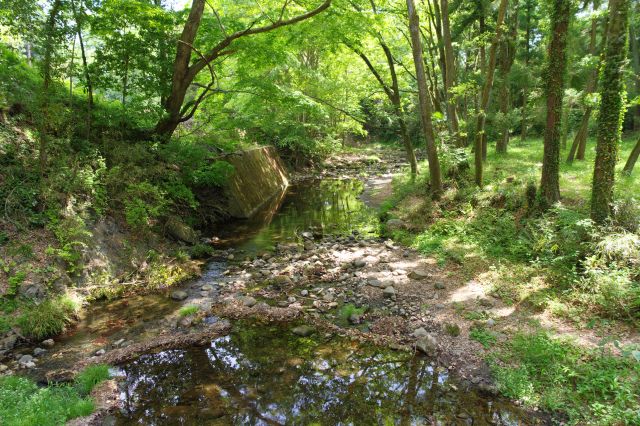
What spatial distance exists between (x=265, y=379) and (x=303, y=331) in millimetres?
1304

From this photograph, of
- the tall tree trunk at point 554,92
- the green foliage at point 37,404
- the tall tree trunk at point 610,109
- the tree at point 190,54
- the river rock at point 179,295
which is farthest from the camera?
the tree at point 190,54

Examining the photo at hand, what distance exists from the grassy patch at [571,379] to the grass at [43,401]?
5.34 metres

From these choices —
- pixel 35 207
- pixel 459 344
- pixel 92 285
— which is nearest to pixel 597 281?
pixel 459 344

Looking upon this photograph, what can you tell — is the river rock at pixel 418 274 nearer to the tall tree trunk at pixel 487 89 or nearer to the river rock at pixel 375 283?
the river rock at pixel 375 283

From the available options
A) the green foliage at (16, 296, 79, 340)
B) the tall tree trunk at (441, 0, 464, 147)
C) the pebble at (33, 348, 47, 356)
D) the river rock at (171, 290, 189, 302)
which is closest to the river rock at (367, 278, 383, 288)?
the river rock at (171, 290, 189, 302)

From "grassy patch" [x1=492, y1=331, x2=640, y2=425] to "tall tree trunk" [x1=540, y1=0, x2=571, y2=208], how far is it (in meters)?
4.74

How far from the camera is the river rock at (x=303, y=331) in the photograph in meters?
6.31

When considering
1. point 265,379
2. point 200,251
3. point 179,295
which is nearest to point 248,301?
point 179,295

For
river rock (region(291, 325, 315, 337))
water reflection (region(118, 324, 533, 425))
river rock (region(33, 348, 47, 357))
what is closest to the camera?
water reflection (region(118, 324, 533, 425))

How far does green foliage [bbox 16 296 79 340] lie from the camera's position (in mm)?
5883

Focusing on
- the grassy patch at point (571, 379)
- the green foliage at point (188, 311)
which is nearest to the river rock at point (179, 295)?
the green foliage at point (188, 311)

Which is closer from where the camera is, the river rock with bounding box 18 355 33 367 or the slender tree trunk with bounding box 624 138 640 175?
the river rock with bounding box 18 355 33 367

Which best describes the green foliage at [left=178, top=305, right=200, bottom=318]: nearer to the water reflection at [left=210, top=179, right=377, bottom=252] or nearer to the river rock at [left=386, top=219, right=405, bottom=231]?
the water reflection at [left=210, top=179, right=377, bottom=252]

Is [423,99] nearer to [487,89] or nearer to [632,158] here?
[487,89]
